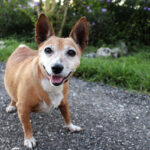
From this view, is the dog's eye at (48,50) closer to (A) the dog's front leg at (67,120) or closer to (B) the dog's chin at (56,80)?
(B) the dog's chin at (56,80)

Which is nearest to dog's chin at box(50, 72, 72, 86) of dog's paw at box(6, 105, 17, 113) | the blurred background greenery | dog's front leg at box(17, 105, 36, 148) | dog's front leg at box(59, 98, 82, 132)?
dog's front leg at box(17, 105, 36, 148)

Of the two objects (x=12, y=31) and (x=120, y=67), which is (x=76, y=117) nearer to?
(x=120, y=67)

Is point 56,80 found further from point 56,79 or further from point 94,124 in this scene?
point 94,124

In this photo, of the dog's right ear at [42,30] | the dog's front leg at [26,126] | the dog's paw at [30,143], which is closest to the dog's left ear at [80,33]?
the dog's right ear at [42,30]

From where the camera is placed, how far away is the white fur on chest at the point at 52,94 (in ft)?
7.63

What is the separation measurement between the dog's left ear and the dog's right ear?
0.27 meters

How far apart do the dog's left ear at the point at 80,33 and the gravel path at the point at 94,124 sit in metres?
1.14

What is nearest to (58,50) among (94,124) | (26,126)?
(26,126)

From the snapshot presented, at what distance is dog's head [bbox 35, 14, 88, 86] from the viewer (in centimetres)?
213

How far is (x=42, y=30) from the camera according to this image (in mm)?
2482

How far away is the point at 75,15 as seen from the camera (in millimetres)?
7441

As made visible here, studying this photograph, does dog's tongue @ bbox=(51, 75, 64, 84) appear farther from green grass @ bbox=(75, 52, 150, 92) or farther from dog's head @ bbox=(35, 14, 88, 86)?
green grass @ bbox=(75, 52, 150, 92)

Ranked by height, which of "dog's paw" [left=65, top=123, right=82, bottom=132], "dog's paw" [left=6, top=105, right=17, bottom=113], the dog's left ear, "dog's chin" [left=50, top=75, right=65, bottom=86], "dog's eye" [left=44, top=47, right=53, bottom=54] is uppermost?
the dog's left ear

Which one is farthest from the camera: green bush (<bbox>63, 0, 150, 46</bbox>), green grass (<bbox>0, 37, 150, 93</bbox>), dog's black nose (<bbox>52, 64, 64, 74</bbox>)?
green bush (<bbox>63, 0, 150, 46</bbox>)
